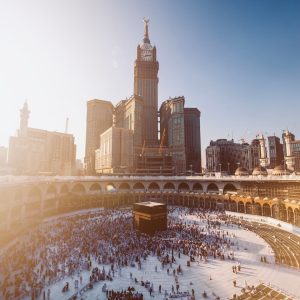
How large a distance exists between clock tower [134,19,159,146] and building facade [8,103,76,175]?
61.1 m

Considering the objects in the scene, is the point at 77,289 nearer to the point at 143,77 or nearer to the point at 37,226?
the point at 37,226

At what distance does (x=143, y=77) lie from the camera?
587 ft

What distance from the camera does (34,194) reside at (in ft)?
179

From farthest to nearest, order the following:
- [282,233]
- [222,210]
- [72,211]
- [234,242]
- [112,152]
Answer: [112,152] < [222,210] < [72,211] < [282,233] < [234,242]

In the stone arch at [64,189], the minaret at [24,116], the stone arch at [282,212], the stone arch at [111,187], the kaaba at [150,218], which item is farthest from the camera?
the minaret at [24,116]

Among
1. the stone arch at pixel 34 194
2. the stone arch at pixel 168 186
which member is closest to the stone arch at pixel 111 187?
the stone arch at pixel 168 186

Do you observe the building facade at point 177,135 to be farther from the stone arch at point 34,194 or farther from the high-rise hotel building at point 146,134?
the stone arch at point 34,194

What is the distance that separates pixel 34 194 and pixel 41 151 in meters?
118

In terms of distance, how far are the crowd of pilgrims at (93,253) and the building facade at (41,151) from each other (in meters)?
97.5

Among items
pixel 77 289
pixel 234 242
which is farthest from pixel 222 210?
pixel 77 289

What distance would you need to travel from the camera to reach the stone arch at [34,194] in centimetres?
5138

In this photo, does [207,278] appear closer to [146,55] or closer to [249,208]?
[249,208]

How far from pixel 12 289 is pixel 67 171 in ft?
532

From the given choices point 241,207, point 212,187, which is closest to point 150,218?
point 241,207
